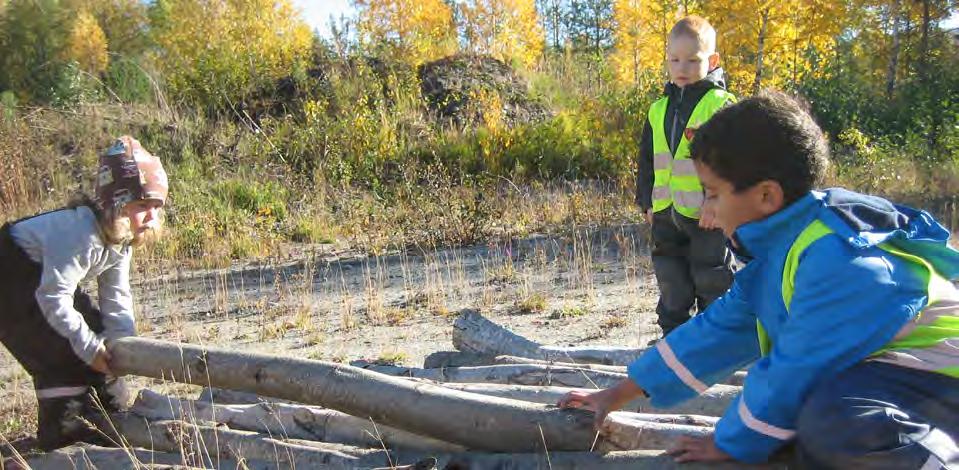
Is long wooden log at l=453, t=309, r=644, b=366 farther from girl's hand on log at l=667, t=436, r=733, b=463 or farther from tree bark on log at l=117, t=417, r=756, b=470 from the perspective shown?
girl's hand on log at l=667, t=436, r=733, b=463

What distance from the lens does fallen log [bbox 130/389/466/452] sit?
3152mm

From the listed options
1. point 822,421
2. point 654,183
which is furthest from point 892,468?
point 654,183

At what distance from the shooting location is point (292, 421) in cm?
341

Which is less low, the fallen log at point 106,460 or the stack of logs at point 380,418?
the stack of logs at point 380,418

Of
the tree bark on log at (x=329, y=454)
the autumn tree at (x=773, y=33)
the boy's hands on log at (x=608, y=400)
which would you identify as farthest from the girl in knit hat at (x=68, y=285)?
the autumn tree at (x=773, y=33)

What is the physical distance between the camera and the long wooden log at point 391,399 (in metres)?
2.74

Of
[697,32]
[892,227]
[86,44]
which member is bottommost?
[892,227]

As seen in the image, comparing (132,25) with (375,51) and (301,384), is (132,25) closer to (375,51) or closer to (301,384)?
(375,51)

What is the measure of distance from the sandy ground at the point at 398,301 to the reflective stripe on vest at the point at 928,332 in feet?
10.5

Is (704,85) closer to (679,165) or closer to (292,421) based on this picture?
(679,165)

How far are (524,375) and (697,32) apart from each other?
1.98 meters

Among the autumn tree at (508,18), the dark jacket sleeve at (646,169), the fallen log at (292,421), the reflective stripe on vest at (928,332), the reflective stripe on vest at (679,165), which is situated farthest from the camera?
the autumn tree at (508,18)

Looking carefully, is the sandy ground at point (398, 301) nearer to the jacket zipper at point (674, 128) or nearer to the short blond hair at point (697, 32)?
the jacket zipper at point (674, 128)

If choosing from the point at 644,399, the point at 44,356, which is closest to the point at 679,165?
the point at 644,399
